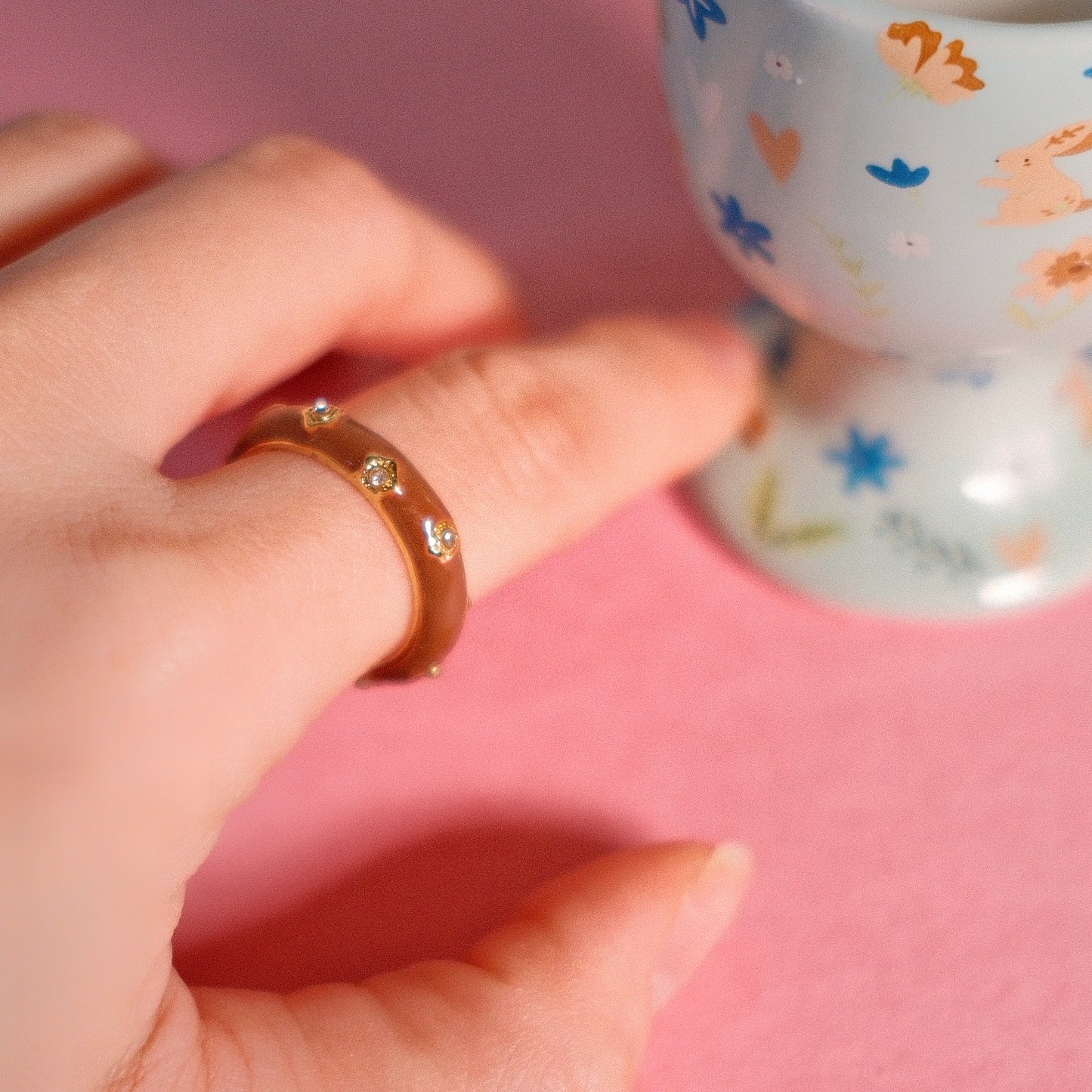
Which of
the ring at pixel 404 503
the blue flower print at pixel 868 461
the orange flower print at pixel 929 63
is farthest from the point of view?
the blue flower print at pixel 868 461

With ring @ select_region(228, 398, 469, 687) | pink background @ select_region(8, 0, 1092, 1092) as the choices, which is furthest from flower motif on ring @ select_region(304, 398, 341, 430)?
pink background @ select_region(8, 0, 1092, 1092)

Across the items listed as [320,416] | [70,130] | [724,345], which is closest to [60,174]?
[70,130]

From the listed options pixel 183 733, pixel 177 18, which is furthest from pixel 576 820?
pixel 177 18

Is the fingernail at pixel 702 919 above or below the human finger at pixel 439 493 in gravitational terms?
below

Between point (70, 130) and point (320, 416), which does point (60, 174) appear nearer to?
point (70, 130)

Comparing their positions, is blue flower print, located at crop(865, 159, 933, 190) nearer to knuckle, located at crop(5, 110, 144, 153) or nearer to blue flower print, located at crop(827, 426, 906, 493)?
blue flower print, located at crop(827, 426, 906, 493)

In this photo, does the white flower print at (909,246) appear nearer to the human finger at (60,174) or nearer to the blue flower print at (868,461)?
the blue flower print at (868,461)

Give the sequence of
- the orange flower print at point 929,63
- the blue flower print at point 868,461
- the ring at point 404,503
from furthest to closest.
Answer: the blue flower print at point 868,461
the ring at point 404,503
the orange flower print at point 929,63

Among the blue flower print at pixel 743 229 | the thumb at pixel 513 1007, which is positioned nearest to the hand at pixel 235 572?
the thumb at pixel 513 1007
